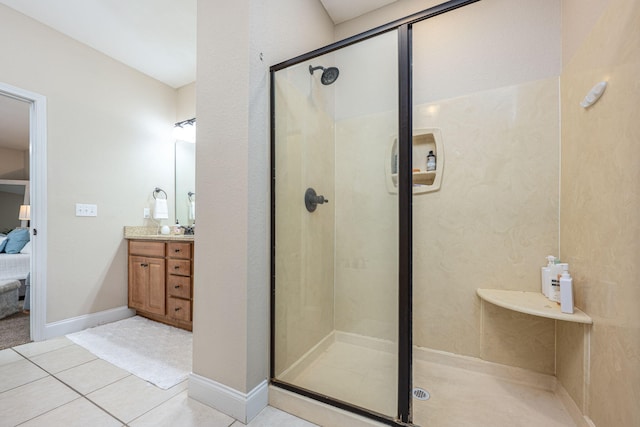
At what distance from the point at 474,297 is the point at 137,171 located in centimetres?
345

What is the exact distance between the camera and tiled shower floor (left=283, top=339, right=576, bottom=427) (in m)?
1.35

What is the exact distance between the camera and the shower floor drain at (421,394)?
5.10ft

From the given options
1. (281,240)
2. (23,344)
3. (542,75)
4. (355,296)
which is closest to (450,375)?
(355,296)

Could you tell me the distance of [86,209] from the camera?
8.36 feet

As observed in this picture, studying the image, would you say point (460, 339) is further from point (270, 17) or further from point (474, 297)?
point (270, 17)

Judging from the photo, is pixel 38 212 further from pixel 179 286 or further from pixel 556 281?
pixel 556 281

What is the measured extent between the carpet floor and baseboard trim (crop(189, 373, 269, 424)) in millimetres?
1880

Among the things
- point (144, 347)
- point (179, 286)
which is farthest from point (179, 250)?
point (144, 347)

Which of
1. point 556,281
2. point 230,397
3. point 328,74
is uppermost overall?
point 328,74

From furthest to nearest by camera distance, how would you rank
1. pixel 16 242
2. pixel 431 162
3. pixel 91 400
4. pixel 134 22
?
pixel 16 242, pixel 134 22, pixel 431 162, pixel 91 400

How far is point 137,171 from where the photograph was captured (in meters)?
2.96

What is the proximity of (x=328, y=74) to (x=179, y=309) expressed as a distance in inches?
91.9

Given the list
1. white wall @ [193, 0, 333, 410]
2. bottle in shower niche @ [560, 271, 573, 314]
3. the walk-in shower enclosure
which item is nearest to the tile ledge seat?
bottle in shower niche @ [560, 271, 573, 314]

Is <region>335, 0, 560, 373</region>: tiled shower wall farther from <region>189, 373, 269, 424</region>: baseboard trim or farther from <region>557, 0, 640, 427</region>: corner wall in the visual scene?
<region>189, 373, 269, 424</region>: baseboard trim
